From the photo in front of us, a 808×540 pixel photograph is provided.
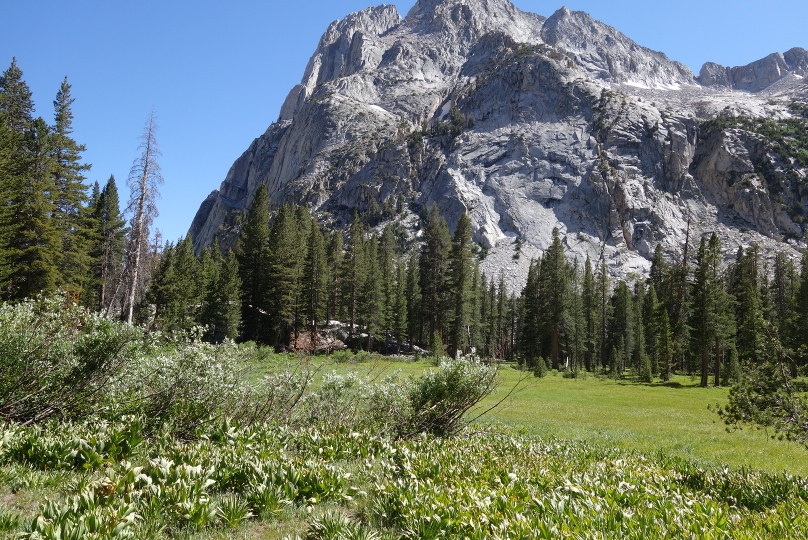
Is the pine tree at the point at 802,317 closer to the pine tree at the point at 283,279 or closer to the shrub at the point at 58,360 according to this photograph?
the pine tree at the point at 283,279

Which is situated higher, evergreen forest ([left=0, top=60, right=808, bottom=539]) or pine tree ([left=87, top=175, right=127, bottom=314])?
pine tree ([left=87, top=175, right=127, bottom=314])

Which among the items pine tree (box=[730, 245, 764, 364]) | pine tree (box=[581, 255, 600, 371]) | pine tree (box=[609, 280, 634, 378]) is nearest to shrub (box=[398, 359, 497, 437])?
pine tree (box=[730, 245, 764, 364])

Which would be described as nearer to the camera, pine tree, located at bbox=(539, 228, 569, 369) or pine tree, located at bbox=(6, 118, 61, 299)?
pine tree, located at bbox=(6, 118, 61, 299)

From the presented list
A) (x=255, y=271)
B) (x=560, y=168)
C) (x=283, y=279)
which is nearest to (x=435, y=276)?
(x=283, y=279)

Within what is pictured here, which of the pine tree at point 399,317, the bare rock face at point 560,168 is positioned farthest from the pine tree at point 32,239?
the bare rock face at point 560,168

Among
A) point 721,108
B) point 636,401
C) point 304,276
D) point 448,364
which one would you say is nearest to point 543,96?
point 721,108

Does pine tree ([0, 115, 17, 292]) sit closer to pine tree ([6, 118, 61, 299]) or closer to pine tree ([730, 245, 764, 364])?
pine tree ([6, 118, 61, 299])

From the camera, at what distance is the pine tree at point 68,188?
32594 mm

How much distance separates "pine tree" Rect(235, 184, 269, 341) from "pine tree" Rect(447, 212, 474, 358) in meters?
20.0

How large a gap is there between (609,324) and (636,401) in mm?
46594

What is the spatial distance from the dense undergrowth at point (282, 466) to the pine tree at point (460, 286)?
35444 millimetres

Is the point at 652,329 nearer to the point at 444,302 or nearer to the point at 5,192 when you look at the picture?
the point at 444,302

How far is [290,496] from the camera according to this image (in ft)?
16.8

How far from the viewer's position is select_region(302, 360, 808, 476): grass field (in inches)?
470
